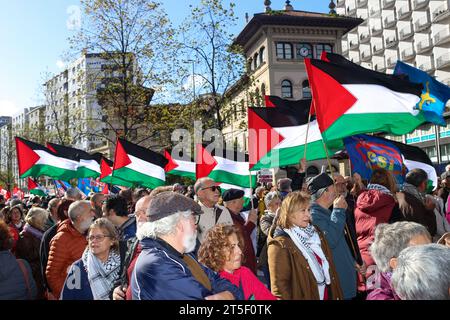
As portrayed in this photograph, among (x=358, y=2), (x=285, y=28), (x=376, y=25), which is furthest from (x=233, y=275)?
(x=358, y=2)

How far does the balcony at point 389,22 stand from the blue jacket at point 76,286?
66320 mm

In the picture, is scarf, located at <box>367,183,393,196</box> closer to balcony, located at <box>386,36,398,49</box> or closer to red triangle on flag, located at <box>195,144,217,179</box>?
red triangle on flag, located at <box>195,144,217,179</box>

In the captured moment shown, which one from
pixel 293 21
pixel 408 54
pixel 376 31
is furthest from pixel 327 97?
pixel 376 31

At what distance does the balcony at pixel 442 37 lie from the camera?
4886 centimetres

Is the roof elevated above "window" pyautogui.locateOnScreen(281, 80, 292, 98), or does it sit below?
above

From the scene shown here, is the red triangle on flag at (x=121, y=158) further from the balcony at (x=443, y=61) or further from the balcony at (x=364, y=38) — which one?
the balcony at (x=364, y=38)

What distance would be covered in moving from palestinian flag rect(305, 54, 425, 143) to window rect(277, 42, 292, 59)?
38.0 meters

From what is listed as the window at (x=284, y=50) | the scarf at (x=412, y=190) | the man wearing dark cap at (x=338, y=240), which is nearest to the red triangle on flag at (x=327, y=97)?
the scarf at (x=412, y=190)

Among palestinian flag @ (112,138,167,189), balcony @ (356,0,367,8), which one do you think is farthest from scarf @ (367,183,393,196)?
balcony @ (356,0,367,8)

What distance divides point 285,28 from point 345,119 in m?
39.5

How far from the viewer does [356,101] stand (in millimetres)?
6422

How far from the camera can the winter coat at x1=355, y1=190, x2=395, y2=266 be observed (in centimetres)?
508

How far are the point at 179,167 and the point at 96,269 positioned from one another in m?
8.36

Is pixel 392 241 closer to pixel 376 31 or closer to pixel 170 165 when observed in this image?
pixel 170 165
